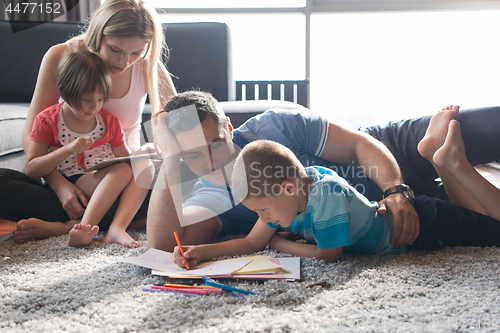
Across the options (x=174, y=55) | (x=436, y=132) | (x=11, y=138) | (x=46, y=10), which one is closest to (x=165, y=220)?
(x=436, y=132)

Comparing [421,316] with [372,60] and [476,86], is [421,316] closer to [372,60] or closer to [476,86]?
[372,60]

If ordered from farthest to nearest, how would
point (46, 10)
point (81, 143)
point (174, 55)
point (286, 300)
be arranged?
point (46, 10) < point (174, 55) < point (81, 143) < point (286, 300)

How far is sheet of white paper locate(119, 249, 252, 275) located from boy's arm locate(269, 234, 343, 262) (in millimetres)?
132

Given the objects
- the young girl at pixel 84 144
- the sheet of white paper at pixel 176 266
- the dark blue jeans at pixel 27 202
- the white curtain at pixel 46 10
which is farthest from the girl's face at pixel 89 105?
the white curtain at pixel 46 10

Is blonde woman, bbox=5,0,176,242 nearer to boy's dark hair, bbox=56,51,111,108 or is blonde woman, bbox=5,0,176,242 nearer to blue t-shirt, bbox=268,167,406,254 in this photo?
boy's dark hair, bbox=56,51,111,108

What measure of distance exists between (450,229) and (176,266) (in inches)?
26.4

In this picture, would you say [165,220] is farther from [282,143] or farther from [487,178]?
[487,178]

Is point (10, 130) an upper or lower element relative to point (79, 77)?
lower

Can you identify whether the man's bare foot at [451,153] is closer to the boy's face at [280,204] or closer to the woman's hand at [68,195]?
the boy's face at [280,204]

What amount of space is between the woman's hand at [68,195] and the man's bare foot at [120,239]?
6.7 inches

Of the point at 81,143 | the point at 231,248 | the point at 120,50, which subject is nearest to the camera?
the point at 231,248

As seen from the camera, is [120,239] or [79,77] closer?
[120,239]

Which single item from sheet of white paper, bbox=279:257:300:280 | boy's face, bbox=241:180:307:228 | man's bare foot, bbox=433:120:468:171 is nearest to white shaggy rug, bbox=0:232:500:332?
sheet of white paper, bbox=279:257:300:280

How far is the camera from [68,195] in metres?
1.15
